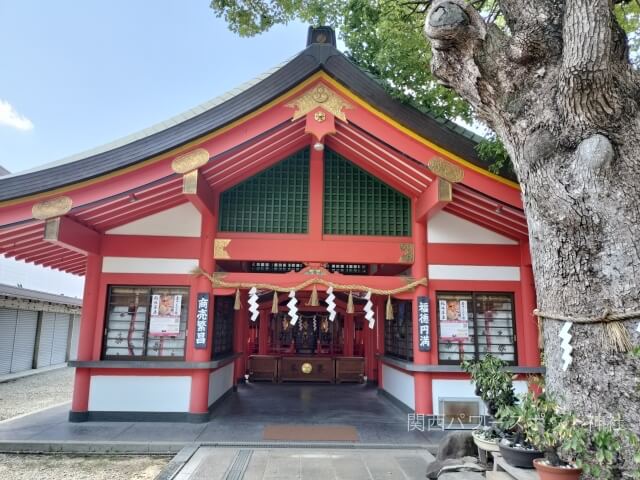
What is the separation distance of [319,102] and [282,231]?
2.31 meters

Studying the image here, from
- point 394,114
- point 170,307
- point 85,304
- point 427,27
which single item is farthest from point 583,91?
point 85,304

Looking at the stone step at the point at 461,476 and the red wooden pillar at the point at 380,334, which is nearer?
the stone step at the point at 461,476

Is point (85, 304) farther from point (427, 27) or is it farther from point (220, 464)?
point (427, 27)

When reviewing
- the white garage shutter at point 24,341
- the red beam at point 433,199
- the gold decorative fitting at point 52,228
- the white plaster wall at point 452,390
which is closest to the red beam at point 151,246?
the gold decorative fitting at point 52,228

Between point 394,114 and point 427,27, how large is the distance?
299cm

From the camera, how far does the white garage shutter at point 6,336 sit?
13.4 m

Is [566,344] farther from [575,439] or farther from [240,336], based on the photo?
[240,336]

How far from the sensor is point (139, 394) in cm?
739

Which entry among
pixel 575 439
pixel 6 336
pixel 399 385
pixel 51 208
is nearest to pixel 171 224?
pixel 51 208

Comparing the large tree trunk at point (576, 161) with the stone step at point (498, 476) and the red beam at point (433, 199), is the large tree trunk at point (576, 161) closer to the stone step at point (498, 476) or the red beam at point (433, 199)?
the stone step at point (498, 476)

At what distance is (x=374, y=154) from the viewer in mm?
7613

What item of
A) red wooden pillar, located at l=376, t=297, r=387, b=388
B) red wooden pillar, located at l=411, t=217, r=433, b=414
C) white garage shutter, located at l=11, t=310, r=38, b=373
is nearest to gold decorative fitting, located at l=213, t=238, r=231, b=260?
red wooden pillar, located at l=411, t=217, r=433, b=414

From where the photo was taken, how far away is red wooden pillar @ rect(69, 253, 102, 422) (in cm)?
726

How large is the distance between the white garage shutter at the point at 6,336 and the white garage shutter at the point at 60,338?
3.06 m
